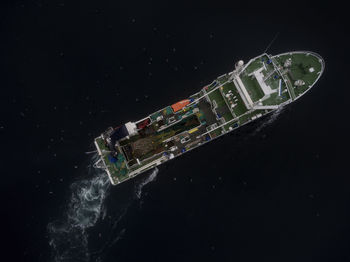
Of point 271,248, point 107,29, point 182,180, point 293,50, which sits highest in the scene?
point 107,29

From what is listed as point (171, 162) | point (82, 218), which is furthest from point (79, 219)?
point (171, 162)

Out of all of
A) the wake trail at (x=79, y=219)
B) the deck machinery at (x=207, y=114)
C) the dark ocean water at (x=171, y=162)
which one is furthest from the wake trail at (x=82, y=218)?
the deck machinery at (x=207, y=114)

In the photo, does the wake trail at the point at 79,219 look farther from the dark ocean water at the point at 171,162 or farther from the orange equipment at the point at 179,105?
the orange equipment at the point at 179,105

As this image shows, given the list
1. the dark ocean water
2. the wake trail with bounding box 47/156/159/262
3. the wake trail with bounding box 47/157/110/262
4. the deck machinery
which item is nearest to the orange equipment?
the deck machinery

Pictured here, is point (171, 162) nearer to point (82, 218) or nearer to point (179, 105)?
point (179, 105)

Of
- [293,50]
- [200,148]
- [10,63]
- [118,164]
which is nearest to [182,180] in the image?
[200,148]

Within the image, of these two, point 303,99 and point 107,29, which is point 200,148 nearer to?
point 303,99

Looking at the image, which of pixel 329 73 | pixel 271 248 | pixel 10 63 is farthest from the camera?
pixel 10 63
